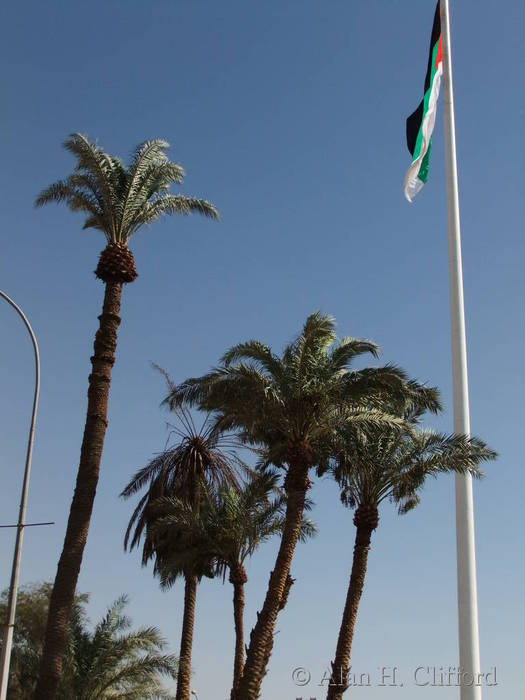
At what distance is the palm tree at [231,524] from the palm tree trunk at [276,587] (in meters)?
6.20

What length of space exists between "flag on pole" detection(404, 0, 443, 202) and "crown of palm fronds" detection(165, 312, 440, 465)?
4601 millimetres

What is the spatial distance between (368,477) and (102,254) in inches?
390

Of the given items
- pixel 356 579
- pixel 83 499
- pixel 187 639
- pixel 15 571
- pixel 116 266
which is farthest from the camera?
pixel 187 639

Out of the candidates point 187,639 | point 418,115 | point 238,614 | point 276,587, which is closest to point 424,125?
point 418,115

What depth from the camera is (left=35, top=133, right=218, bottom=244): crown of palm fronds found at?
25.8m

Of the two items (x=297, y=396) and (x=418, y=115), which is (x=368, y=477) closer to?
(x=297, y=396)

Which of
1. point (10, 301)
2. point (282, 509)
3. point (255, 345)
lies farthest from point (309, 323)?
point (282, 509)

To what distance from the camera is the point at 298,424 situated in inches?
968

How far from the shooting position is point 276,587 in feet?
77.8

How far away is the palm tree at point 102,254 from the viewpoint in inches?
857

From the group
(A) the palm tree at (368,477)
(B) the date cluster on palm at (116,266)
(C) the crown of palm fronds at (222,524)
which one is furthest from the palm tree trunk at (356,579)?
(B) the date cluster on palm at (116,266)

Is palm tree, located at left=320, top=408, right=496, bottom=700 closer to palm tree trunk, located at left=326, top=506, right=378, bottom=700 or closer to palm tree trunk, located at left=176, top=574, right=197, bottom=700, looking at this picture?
palm tree trunk, located at left=326, top=506, right=378, bottom=700

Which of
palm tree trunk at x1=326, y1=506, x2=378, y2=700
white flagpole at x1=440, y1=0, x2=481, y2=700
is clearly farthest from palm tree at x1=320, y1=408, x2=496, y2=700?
white flagpole at x1=440, y1=0, x2=481, y2=700

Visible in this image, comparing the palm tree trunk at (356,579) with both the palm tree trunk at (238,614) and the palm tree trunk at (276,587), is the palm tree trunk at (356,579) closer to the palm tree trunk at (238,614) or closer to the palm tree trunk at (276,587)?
the palm tree trunk at (276,587)
